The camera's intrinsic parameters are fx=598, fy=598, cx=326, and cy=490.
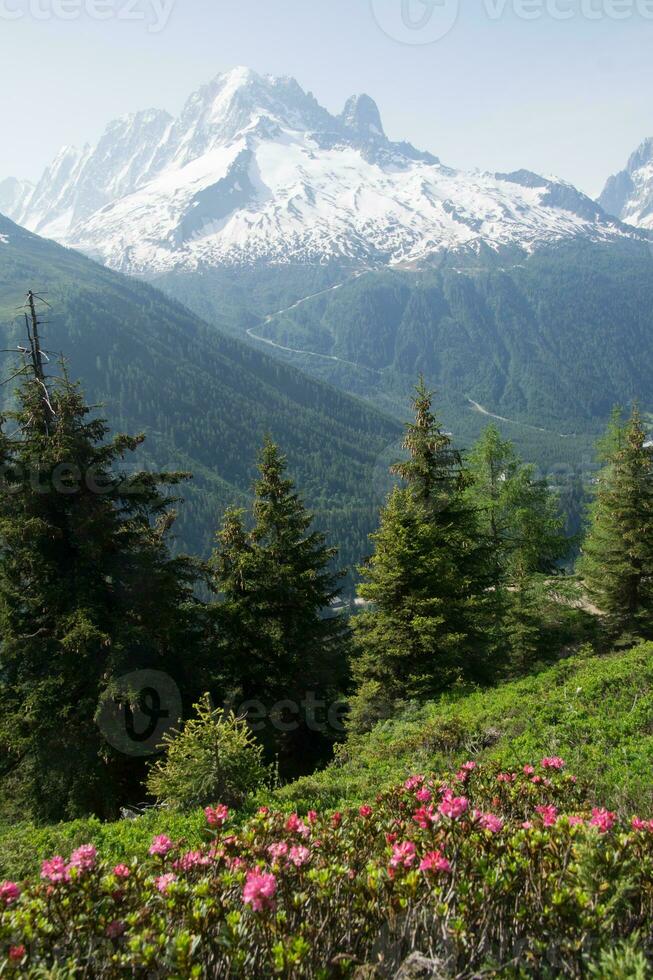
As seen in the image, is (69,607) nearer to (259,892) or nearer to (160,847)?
(160,847)

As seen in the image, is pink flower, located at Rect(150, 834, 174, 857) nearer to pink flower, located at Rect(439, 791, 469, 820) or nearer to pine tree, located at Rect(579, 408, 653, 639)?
pink flower, located at Rect(439, 791, 469, 820)

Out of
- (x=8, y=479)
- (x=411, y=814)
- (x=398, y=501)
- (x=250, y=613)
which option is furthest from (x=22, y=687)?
(x=411, y=814)

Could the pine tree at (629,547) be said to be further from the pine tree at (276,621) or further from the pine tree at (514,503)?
the pine tree at (276,621)

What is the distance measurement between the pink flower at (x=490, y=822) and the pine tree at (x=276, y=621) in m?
14.5

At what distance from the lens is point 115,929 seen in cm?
408

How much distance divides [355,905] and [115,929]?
1648mm

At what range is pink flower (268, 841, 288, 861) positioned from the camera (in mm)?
4574

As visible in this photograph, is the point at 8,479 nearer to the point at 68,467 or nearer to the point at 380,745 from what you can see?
the point at 68,467

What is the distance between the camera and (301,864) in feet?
14.4

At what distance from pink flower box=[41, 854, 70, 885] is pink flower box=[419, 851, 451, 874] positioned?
8.48 feet

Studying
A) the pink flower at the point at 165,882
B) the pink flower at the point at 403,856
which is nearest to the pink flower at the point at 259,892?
the pink flower at the point at 165,882

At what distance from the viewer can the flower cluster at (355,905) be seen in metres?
3.81

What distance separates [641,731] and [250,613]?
12.5 m

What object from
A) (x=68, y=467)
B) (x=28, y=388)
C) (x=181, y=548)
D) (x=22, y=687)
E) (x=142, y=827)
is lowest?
(x=181, y=548)
